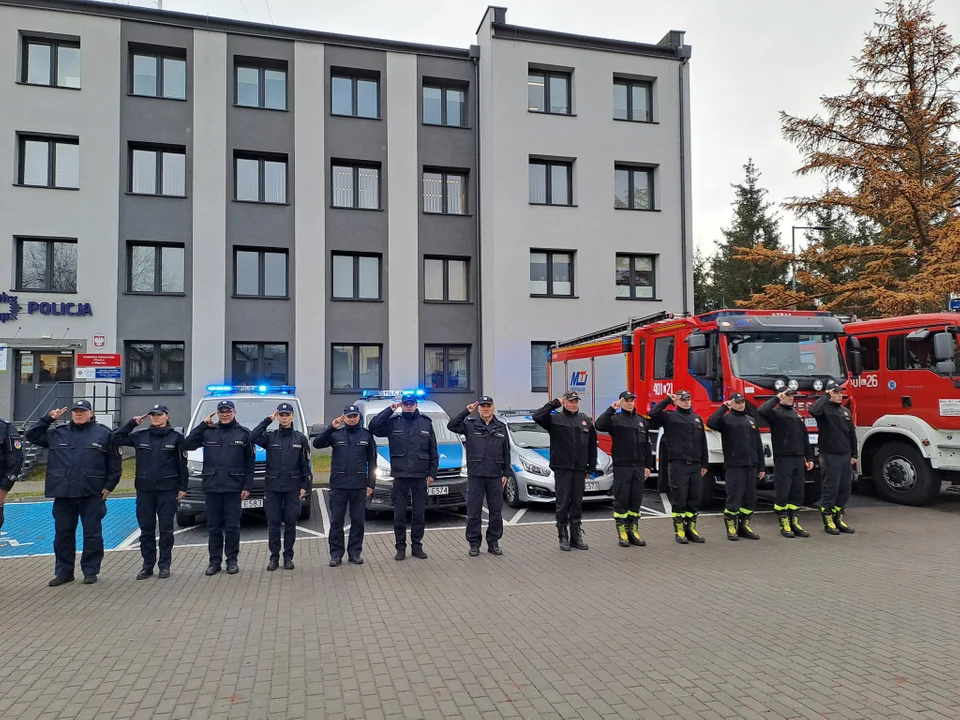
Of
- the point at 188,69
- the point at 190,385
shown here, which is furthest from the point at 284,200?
the point at 190,385

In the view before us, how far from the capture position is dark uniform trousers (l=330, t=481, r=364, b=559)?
7.52 m

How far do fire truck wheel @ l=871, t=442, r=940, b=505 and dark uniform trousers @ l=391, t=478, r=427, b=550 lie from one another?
8169mm

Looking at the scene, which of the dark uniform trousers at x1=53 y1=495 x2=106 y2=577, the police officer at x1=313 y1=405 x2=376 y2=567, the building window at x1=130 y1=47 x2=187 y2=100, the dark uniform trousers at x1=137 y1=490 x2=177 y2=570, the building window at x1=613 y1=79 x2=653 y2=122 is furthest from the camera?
the building window at x1=613 y1=79 x2=653 y2=122

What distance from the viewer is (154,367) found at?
1922cm

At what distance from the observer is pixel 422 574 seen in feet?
23.2

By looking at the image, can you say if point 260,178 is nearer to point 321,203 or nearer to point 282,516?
point 321,203

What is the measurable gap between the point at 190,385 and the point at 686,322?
14461 mm

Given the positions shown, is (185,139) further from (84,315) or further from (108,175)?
(84,315)

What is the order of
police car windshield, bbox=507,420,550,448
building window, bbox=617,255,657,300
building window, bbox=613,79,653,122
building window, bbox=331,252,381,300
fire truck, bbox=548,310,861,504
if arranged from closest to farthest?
fire truck, bbox=548,310,861,504, police car windshield, bbox=507,420,550,448, building window, bbox=331,252,381,300, building window, bbox=617,255,657,300, building window, bbox=613,79,653,122

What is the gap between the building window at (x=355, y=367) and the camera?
66.9 ft

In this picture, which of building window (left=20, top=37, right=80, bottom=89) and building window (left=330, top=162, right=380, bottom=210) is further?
building window (left=330, top=162, right=380, bottom=210)

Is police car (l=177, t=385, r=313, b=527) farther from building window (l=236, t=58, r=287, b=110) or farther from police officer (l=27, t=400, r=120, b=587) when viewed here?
building window (l=236, t=58, r=287, b=110)

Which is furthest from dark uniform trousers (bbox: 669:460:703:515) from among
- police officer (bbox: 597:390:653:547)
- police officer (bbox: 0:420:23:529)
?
police officer (bbox: 0:420:23:529)

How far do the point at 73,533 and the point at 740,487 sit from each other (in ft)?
25.3
